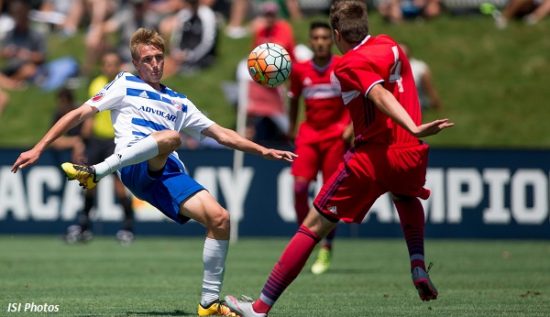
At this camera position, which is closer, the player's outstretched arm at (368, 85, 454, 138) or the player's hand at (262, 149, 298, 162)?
the player's outstretched arm at (368, 85, 454, 138)

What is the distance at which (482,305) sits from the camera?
9828mm

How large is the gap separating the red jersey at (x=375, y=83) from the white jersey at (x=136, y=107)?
1.51 meters

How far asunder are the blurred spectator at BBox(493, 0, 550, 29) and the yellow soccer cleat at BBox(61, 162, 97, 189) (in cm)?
1761

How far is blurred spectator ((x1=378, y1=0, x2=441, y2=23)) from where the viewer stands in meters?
25.0

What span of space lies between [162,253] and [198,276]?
3478 mm

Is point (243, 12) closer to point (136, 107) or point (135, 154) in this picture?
point (136, 107)

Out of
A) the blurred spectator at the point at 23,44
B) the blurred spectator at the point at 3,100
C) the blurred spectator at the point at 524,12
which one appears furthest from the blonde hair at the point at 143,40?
the blurred spectator at the point at 524,12

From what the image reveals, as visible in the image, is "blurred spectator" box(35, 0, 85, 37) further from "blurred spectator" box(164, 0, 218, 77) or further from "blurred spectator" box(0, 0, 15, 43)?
"blurred spectator" box(164, 0, 218, 77)

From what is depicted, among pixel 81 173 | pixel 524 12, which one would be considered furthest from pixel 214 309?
pixel 524 12

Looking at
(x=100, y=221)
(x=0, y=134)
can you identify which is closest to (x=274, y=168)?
(x=100, y=221)

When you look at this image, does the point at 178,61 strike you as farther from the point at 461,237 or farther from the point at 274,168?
the point at 461,237

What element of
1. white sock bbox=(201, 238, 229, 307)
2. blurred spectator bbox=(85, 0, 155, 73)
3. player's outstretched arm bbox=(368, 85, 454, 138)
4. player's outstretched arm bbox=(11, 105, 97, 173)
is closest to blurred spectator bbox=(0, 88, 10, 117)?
blurred spectator bbox=(85, 0, 155, 73)

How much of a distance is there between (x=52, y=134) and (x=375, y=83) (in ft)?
7.81

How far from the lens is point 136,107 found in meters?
9.39
